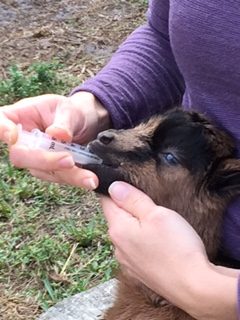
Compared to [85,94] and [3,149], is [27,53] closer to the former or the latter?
[3,149]

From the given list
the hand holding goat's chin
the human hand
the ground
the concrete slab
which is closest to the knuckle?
the hand holding goat's chin

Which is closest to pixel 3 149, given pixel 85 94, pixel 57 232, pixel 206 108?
pixel 57 232

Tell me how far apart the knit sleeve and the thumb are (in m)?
0.30

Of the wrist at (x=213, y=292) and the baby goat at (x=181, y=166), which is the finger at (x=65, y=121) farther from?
the wrist at (x=213, y=292)

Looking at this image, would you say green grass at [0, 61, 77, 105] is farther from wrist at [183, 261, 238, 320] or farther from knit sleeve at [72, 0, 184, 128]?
wrist at [183, 261, 238, 320]

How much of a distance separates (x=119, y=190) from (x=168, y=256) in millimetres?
171

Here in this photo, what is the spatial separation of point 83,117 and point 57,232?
5.30 ft

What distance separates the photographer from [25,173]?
3820mm

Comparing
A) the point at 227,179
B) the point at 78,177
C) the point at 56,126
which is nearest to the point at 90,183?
the point at 78,177

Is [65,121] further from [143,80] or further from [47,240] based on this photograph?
[47,240]

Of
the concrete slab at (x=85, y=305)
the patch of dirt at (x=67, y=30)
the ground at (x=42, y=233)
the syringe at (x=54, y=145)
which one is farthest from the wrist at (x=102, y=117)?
the patch of dirt at (x=67, y=30)

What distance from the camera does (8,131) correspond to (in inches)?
70.5

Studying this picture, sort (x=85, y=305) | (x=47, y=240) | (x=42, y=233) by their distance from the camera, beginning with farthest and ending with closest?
(x=42, y=233) < (x=47, y=240) < (x=85, y=305)

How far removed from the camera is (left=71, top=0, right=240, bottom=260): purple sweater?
1.72 meters
